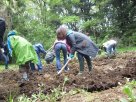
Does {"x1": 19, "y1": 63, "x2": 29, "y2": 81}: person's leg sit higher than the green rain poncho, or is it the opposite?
the green rain poncho

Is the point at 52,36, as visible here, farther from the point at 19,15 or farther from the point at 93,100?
the point at 93,100

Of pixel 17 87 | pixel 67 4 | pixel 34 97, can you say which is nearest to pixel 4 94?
pixel 17 87

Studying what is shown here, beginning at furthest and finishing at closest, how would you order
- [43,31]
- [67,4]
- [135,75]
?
[67,4], [43,31], [135,75]

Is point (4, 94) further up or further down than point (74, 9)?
further down

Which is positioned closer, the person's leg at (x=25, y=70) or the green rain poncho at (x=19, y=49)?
the green rain poncho at (x=19, y=49)

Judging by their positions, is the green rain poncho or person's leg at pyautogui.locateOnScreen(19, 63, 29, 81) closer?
the green rain poncho

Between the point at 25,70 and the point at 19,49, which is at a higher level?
the point at 19,49

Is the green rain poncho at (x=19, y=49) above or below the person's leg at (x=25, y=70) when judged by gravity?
above

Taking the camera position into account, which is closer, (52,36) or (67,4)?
(52,36)

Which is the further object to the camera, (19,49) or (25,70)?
(25,70)

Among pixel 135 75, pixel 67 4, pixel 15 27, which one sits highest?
pixel 67 4

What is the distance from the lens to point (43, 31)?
3062 cm

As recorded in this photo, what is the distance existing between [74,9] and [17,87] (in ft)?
114

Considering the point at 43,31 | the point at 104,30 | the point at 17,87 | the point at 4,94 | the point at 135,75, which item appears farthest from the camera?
the point at 104,30
